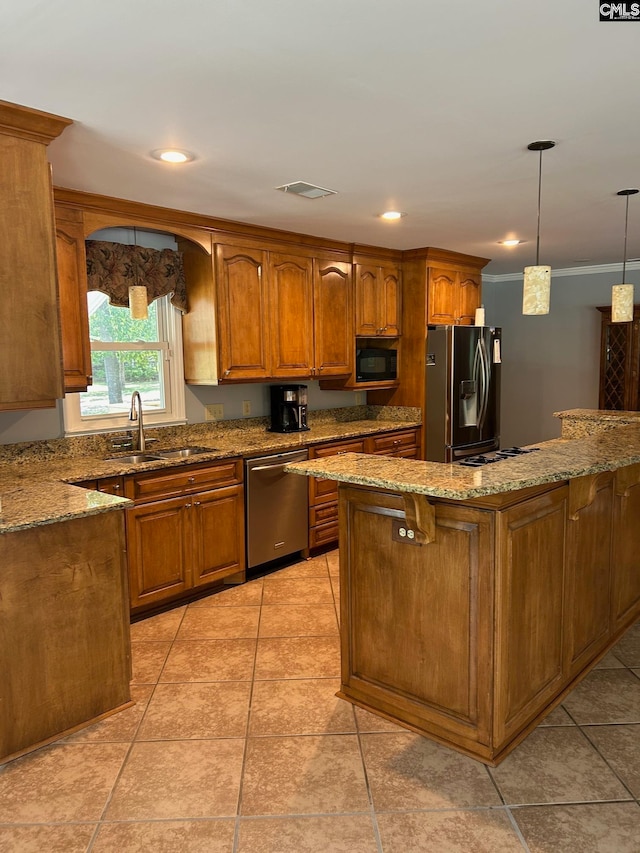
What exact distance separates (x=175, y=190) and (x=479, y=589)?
2.65 m

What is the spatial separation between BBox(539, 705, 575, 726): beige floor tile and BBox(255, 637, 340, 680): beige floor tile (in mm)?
970

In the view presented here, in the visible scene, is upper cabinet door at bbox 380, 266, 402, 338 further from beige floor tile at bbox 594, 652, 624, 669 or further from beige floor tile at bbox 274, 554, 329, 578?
beige floor tile at bbox 594, 652, 624, 669

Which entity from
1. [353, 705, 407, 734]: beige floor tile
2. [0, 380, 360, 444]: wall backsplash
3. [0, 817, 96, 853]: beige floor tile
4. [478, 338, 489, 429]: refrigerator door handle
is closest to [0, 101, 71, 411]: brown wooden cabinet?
[0, 380, 360, 444]: wall backsplash

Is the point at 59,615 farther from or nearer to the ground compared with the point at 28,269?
nearer to the ground

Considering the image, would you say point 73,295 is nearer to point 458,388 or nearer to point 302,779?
point 302,779

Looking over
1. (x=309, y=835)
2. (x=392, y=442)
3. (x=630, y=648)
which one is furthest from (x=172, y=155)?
(x=630, y=648)

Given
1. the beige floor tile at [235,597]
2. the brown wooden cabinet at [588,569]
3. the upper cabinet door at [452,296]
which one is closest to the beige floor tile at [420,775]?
the brown wooden cabinet at [588,569]

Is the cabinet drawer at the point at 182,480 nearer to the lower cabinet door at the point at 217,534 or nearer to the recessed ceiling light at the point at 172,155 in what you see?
the lower cabinet door at the point at 217,534

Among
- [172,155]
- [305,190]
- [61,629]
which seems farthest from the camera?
[305,190]

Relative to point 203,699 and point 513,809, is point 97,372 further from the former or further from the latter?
point 513,809

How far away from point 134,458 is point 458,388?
295 cm

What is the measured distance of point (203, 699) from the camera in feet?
9.27

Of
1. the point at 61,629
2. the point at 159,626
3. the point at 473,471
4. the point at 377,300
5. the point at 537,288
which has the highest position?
the point at 377,300

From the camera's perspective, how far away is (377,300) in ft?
18.2
